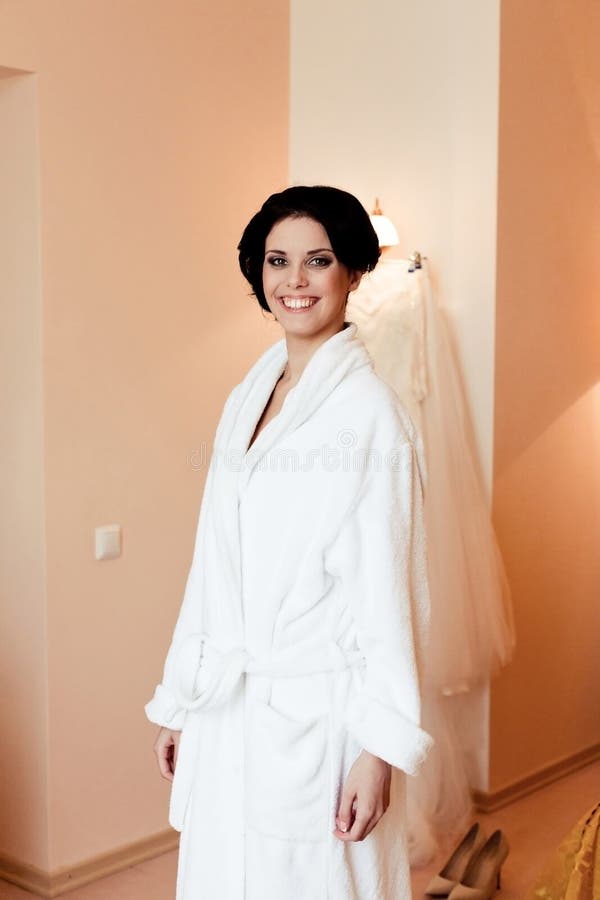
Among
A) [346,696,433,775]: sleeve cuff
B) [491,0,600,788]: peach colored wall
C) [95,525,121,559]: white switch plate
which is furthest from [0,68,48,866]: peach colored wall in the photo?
[346,696,433,775]: sleeve cuff

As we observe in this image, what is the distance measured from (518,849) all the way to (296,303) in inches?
80.9

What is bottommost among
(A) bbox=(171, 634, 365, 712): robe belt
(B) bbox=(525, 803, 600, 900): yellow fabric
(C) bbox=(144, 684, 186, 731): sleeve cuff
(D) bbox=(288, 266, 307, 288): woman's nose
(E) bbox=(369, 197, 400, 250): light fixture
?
(B) bbox=(525, 803, 600, 900): yellow fabric

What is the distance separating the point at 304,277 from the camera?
168 cm

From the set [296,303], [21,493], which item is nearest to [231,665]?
[296,303]

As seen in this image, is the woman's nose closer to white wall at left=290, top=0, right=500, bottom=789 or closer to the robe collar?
the robe collar

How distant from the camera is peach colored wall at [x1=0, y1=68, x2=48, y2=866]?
9.04 feet

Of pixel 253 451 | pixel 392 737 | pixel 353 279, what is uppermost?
pixel 353 279

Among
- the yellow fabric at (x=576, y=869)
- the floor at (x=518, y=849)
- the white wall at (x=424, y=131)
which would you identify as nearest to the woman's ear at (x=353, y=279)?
the yellow fabric at (x=576, y=869)

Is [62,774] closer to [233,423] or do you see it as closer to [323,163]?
[233,423]

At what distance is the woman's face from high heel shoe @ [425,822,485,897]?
167 centimetres

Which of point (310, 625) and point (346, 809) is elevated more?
point (310, 625)

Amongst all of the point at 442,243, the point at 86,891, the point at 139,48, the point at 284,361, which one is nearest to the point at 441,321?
the point at 442,243

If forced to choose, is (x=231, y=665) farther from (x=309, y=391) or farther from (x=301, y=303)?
(x=301, y=303)

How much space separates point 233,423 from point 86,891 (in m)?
1.61
